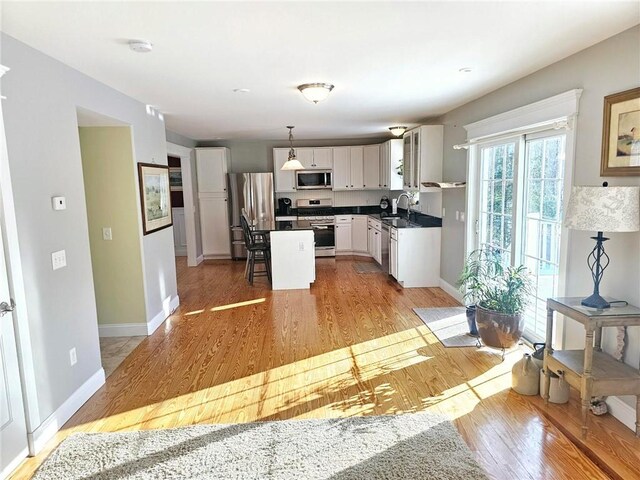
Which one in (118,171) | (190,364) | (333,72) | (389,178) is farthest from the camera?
(389,178)

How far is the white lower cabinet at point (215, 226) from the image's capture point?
797cm

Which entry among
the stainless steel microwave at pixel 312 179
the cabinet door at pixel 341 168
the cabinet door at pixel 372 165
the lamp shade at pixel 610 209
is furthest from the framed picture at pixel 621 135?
the stainless steel microwave at pixel 312 179

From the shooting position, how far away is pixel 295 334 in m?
4.21

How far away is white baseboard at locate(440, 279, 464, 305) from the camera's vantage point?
5102mm

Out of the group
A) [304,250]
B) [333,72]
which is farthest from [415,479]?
[304,250]

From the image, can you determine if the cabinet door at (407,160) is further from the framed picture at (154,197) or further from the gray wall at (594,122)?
the framed picture at (154,197)

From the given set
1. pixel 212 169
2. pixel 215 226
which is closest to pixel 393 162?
pixel 212 169

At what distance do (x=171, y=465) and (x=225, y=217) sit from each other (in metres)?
6.09

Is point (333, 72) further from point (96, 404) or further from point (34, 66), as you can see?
point (96, 404)

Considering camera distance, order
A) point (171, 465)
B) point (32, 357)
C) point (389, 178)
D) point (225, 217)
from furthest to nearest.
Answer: point (225, 217)
point (389, 178)
point (32, 357)
point (171, 465)

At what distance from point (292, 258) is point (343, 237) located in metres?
2.47

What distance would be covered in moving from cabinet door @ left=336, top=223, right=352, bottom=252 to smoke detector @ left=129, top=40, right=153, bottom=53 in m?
5.84

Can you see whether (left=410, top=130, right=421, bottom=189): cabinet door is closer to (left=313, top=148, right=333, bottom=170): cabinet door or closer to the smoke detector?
(left=313, top=148, right=333, bottom=170): cabinet door

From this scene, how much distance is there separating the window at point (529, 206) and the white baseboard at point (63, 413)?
3614 mm
